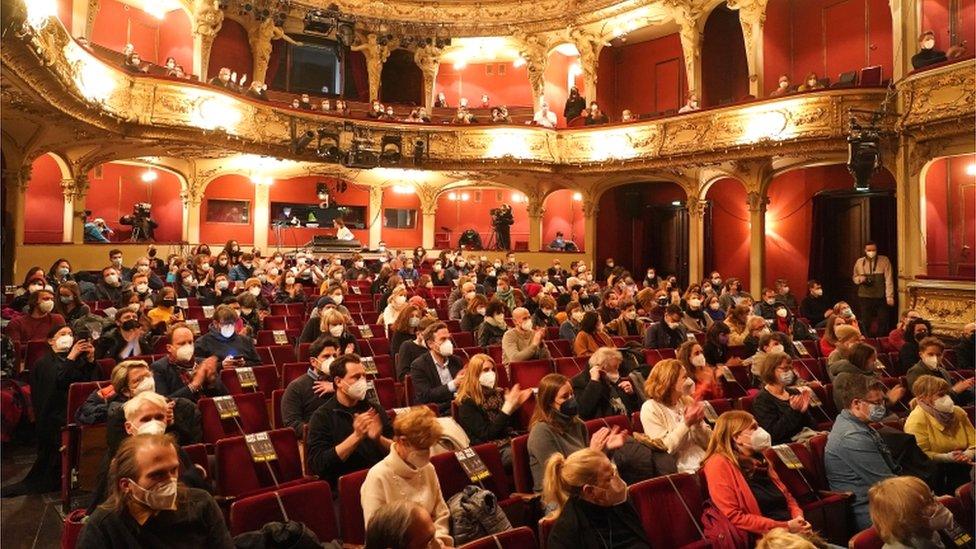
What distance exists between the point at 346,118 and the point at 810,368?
37.2 ft

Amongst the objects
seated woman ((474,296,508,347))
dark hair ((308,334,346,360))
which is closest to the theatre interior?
dark hair ((308,334,346,360))

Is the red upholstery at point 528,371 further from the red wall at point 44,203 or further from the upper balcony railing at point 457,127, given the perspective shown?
the red wall at point 44,203

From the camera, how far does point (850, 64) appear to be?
42.7ft

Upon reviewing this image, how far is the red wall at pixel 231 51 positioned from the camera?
15898mm

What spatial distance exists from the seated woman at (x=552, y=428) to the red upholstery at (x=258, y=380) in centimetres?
235

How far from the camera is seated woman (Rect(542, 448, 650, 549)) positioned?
8.05 feet

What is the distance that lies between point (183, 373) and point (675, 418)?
3.12m

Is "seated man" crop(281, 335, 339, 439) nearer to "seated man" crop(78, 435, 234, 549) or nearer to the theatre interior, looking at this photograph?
the theatre interior

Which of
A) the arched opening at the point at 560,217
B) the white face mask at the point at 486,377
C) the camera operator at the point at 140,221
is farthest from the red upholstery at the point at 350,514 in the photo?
the arched opening at the point at 560,217

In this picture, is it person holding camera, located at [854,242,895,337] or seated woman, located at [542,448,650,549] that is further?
person holding camera, located at [854,242,895,337]

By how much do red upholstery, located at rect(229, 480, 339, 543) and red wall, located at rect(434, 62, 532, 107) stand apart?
17.2 meters

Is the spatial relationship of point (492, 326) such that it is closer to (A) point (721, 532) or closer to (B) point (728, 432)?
(B) point (728, 432)

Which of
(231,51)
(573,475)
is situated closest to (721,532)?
(573,475)

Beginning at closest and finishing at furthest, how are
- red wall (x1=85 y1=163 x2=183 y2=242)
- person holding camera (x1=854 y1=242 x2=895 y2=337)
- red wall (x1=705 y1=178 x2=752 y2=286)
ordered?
person holding camera (x1=854 y1=242 x2=895 y2=337) < red wall (x1=85 y1=163 x2=183 y2=242) < red wall (x1=705 y1=178 x2=752 y2=286)
